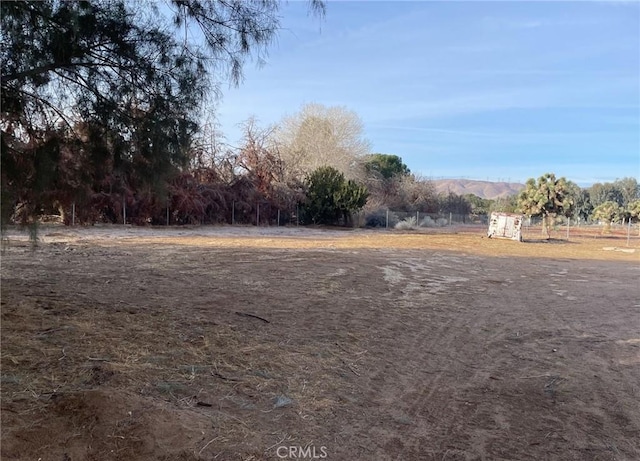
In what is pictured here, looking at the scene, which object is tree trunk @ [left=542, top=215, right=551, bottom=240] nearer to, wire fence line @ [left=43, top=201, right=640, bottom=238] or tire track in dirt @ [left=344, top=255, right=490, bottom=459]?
wire fence line @ [left=43, top=201, right=640, bottom=238]

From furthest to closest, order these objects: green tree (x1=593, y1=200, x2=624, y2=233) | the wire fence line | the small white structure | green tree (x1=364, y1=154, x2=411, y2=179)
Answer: green tree (x1=364, y1=154, x2=411, y2=179) → green tree (x1=593, y1=200, x2=624, y2=233) → the small white structure → the wire fence line

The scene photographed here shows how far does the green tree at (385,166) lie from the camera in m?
54.4

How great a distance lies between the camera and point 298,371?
469 cm

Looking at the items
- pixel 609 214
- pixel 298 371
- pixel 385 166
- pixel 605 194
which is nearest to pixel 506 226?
pixel 609 214

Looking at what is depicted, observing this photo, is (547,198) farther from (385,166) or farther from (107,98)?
(107,98)

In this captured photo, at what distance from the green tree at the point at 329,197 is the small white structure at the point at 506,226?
10496 mm

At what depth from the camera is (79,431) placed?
9.52 ft

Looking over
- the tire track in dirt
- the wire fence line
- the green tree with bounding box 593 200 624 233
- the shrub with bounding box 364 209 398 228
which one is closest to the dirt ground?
the tire track in dirt

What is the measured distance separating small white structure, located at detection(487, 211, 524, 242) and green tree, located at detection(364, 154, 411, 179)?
81.1ft

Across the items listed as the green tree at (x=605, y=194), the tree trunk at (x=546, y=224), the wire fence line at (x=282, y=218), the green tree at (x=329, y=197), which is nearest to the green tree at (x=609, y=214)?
the wire fence line at (x=282, y=218)

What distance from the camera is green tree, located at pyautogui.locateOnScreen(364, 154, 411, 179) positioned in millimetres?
54406

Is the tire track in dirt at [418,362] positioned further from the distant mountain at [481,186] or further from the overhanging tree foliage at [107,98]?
the distant mountain at [481,186]

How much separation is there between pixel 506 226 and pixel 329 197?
41.8 ft

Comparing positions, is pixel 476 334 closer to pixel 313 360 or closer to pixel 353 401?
pixel 313 360
